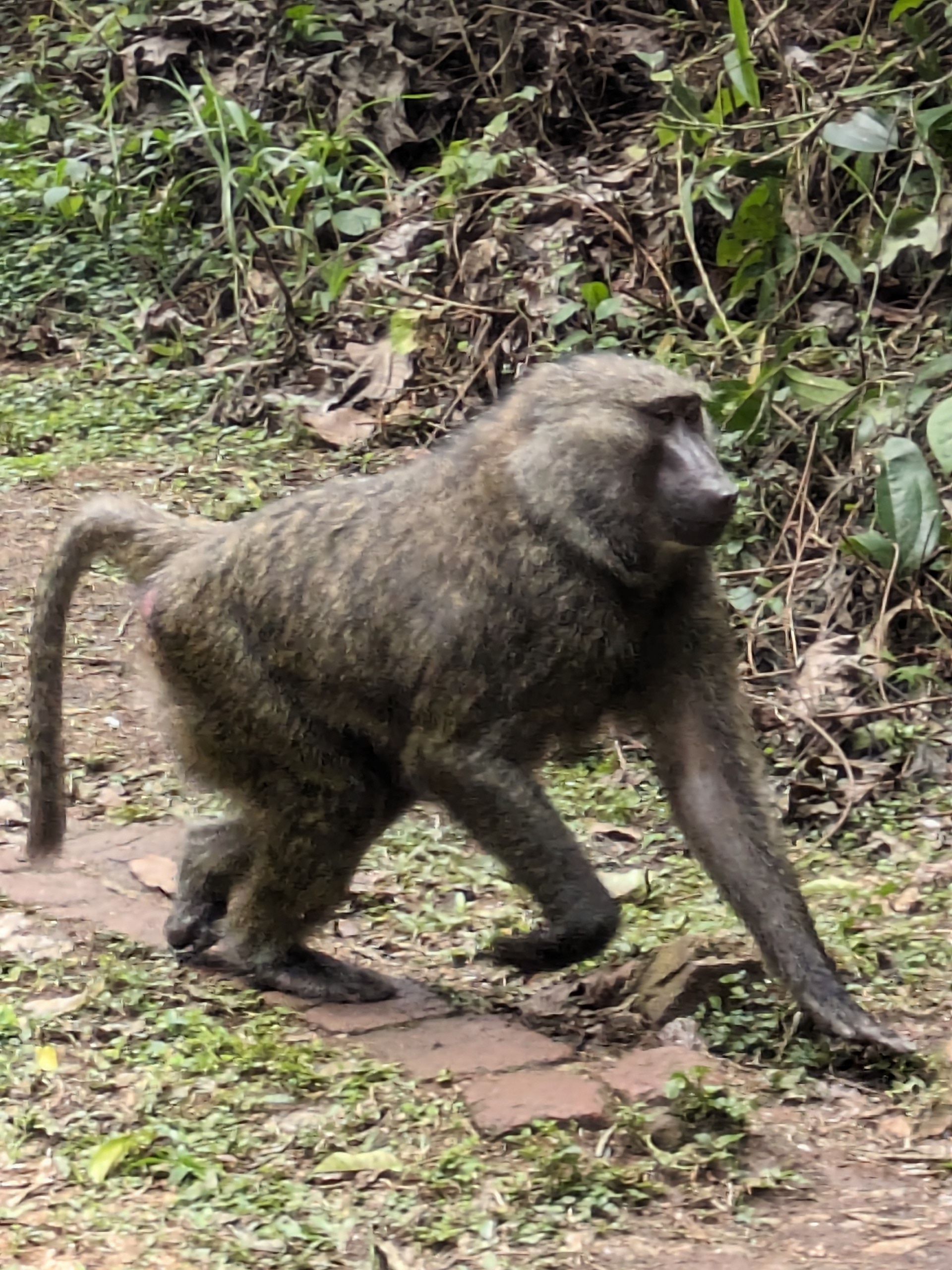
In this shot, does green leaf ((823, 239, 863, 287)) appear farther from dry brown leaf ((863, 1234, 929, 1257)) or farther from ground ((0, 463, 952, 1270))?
dry brown leaf ((863, 1234, 929, 1257))

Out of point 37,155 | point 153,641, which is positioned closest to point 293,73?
point 37,155

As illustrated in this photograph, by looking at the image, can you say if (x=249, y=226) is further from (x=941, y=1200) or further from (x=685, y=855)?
(x=941, y=1200)

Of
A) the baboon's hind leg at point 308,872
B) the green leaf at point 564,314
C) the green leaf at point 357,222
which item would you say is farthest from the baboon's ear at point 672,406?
the green leaf at point 357,222

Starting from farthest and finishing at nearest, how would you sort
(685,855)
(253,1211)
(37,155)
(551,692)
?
(37,155) < (685,855) < (551,692) < (253,1211)

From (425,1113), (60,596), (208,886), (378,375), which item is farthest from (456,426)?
(425,1113)

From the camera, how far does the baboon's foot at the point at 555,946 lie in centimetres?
343

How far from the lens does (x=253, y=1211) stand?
275 cm

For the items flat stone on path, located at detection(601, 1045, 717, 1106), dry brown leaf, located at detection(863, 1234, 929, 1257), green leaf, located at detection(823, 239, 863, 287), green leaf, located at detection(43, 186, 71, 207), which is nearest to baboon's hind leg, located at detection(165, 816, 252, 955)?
flat stone on path, located at detection(601, 1045, 717, 1106)

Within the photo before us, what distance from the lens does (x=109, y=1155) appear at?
2883mm

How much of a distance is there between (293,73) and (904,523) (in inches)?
184

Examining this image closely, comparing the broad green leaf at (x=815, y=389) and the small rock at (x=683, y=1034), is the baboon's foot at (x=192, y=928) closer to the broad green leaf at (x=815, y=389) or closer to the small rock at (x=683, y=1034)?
the small rock at (x=683, y=1034)

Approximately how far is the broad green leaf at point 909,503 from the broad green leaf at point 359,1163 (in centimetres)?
270

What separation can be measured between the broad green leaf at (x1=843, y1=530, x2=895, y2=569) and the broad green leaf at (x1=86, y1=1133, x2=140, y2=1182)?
3.00 m

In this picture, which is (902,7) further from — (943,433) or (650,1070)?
(650,1070)
